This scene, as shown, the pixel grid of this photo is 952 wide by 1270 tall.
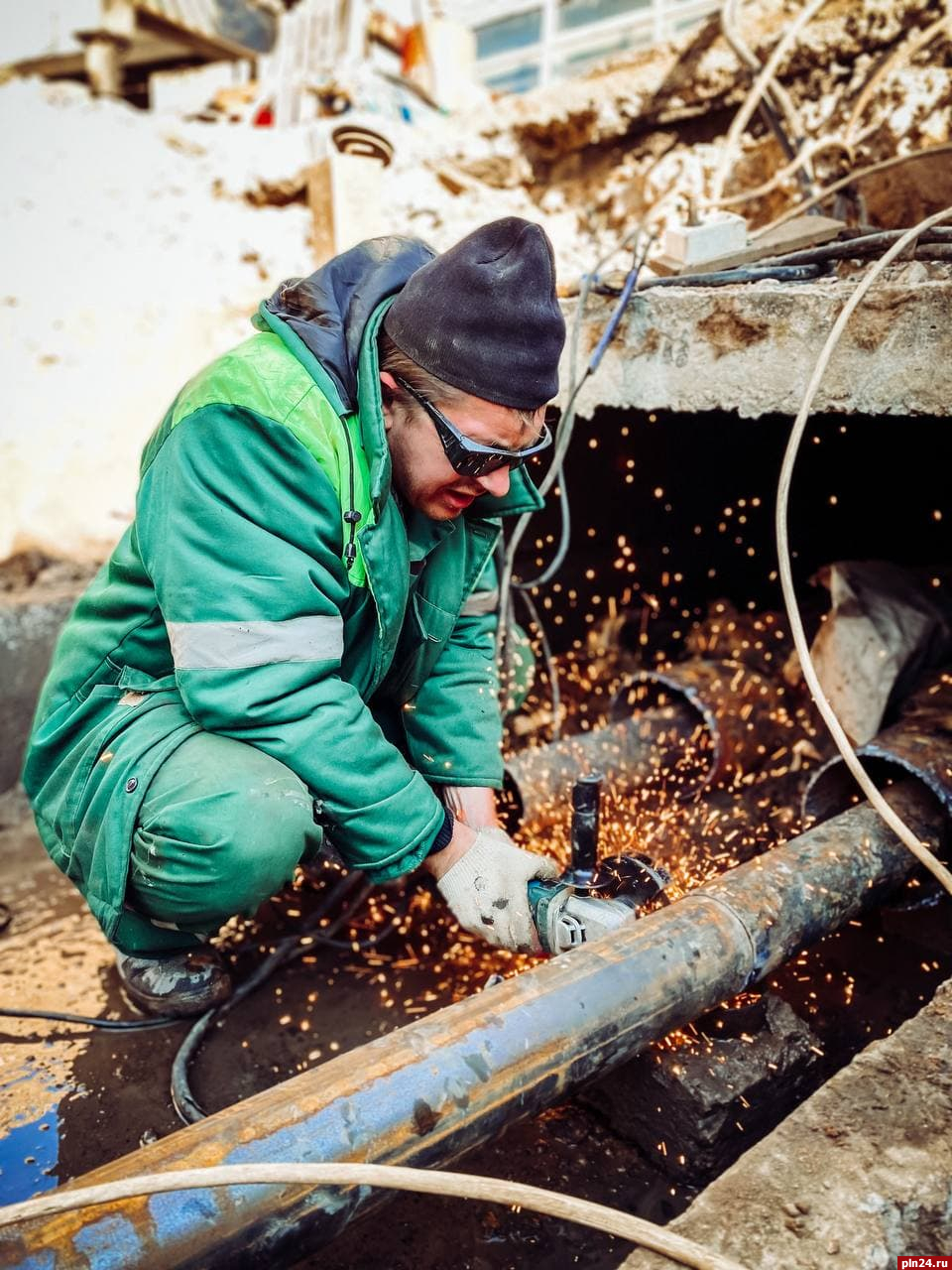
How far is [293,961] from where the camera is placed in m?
2.79

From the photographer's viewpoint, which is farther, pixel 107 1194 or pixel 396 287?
pixel 396 287

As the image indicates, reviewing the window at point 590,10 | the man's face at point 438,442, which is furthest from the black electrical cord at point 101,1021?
the window at point 590,10

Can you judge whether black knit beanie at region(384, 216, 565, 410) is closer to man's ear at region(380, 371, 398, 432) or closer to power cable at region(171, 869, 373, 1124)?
man's ear at region(380, 371, 398, 432)

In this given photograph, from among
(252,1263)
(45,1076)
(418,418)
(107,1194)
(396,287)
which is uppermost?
(396,287)

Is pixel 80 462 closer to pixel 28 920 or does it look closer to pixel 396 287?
pixel 28 920

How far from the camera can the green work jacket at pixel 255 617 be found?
1.95m

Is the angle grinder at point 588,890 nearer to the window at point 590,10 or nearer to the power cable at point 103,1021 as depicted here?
the power cable at point 103,1021

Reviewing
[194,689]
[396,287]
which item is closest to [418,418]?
[396,287]

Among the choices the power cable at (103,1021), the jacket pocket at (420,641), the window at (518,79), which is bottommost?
the power cable at (103,1021)

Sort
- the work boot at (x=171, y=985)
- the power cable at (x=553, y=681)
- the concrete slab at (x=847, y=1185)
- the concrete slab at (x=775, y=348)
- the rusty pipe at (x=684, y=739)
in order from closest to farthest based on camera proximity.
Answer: the concrete slab at (x=847, y=1185) < the concrete slab at (x=775, y=348) < the work boot at (x=171, y=985) < the rusty pipe at (x=684, y=739) < the power cable at (x=553, y=681)

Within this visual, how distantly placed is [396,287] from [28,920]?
2.59 metres

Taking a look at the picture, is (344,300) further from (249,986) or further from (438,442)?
(249,986)

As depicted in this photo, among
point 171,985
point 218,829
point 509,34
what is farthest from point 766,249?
point 509,34

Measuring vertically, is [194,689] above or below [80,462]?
below
